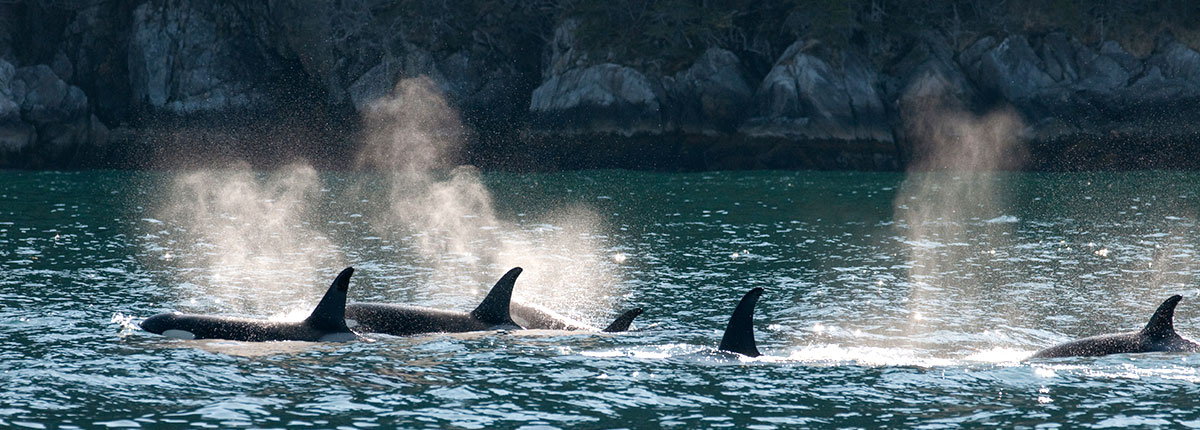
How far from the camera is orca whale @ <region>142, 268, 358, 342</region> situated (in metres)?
19.6

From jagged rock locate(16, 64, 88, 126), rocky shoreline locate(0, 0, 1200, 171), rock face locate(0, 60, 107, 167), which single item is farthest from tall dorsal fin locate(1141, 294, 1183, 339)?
jagged rock locate(16, 64, 88, 126)

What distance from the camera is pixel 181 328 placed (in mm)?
19734

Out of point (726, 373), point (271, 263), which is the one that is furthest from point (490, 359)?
point (271, 263)

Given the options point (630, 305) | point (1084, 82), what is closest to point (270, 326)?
point (630, 305)

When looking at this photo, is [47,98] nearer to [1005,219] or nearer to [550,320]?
[1005,219]

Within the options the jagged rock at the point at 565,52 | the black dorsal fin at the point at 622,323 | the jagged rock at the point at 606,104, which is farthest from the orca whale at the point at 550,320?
the jagged rock at the point at 565,52

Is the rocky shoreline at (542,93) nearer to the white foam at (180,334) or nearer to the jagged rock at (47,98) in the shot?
the jagged rock at (47,98)

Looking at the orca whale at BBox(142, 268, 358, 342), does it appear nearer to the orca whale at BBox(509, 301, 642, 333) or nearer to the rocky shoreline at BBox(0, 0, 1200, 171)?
the orca whale at BBox(509, 301, 642, 333)

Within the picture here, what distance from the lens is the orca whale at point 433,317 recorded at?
69.6 feet

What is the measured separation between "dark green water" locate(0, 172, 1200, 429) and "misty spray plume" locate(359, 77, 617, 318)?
0.86 ft

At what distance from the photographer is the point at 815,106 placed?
258ft

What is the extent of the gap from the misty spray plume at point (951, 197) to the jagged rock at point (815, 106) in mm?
2793

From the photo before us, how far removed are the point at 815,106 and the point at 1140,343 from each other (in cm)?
6058

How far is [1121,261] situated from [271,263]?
23.5 meters
